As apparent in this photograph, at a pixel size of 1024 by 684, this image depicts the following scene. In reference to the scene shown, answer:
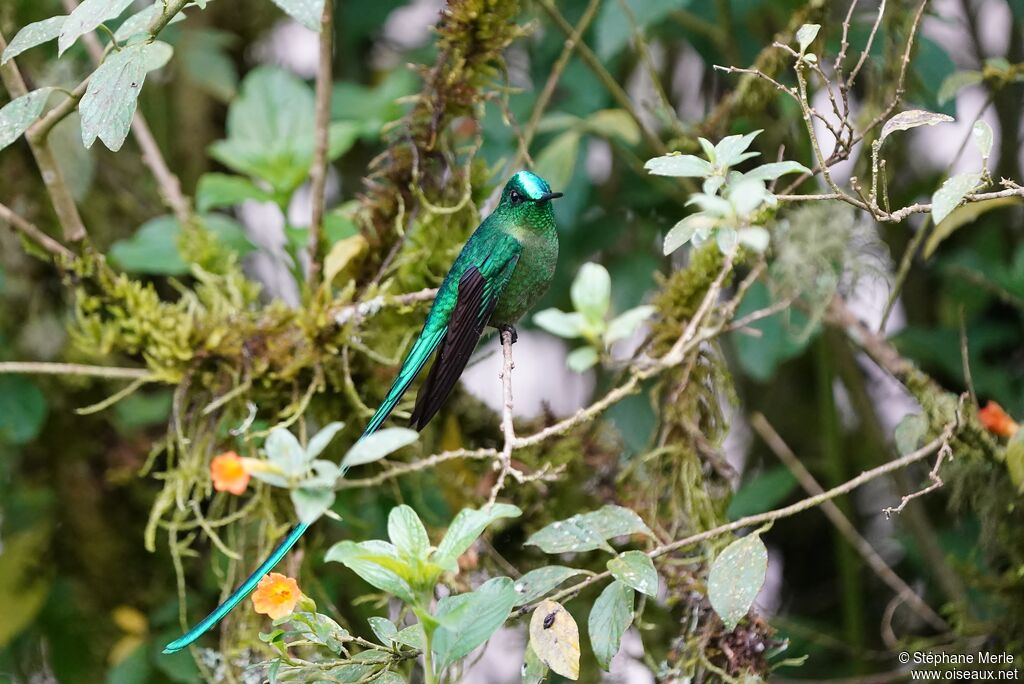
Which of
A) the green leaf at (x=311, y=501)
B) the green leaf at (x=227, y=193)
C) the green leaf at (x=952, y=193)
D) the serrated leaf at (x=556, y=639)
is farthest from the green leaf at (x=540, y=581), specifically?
the green leaf at (x=227, y=193)

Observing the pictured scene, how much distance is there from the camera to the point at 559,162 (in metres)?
2.17

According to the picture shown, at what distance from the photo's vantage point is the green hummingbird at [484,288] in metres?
1.49

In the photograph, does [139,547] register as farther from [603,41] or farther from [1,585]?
[603,41]

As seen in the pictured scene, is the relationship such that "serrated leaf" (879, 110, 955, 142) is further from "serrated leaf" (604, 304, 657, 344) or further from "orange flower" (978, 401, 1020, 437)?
"orange flower" (978, 401, 1020, 437)

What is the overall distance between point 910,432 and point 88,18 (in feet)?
4.57

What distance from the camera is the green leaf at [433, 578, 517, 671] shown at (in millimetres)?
1133

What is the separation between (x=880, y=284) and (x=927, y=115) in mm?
1076

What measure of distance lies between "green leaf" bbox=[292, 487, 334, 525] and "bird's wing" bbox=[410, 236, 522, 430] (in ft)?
0.94

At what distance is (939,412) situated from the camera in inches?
70.2

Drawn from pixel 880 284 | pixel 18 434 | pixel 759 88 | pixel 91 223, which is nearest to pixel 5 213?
pixel 18 434

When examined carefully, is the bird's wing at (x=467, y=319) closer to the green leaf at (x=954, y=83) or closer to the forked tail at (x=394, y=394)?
the forked tail at (x=394, y=394)

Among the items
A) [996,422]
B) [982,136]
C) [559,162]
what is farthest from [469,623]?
[559,162]

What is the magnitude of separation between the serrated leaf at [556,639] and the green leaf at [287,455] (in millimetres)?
416

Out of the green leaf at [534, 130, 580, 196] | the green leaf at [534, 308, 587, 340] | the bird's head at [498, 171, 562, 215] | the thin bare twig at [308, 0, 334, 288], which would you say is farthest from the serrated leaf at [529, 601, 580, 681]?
the green leaf at [534, 130, 580, 196]
